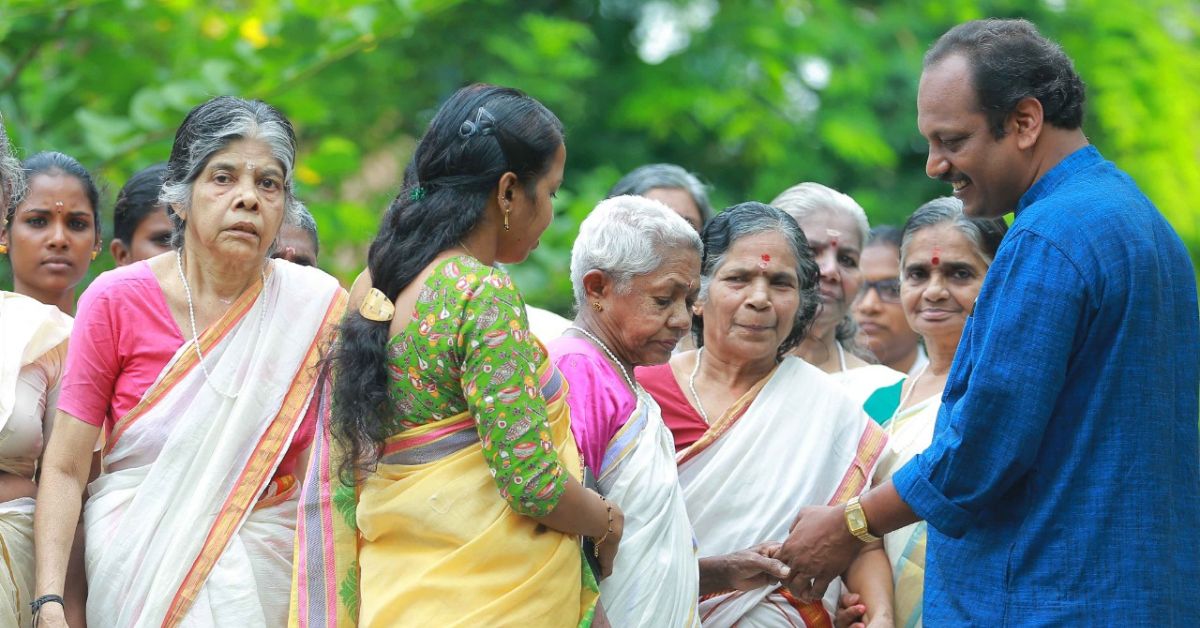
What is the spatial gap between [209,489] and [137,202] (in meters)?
1.67

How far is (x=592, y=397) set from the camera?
3.89m

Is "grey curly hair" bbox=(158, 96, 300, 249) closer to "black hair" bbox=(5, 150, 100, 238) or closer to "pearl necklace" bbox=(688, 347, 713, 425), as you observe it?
"black hair" bbox=(5, 150, 100, 238)

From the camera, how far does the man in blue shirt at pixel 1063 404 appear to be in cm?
338

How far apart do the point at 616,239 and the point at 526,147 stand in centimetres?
57

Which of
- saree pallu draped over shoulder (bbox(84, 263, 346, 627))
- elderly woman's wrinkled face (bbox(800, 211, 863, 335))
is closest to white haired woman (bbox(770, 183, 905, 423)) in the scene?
elderly woman's wrinkled face (bbox(800, 211, 863, 335))

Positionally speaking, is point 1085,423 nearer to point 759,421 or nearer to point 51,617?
point 759,421

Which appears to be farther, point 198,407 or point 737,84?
point 737,84

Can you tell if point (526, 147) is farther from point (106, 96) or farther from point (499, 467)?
point (106, 96)

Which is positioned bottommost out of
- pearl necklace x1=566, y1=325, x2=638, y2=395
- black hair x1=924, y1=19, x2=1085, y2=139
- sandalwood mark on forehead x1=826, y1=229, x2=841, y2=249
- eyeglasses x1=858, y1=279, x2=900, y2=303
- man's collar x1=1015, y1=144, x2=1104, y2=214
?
eyeglasses x1=858, y1=279, x2=900, y2=303

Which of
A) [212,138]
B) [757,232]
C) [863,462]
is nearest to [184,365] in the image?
[212,138]

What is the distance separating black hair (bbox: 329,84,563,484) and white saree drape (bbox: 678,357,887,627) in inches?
47.2

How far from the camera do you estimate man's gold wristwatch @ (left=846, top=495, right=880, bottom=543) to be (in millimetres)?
3898

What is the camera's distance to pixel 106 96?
7578 millimetres

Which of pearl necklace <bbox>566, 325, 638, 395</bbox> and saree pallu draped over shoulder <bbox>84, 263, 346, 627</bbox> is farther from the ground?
pearl necklace <bbox>566, 325, 638, 395</bbox>
